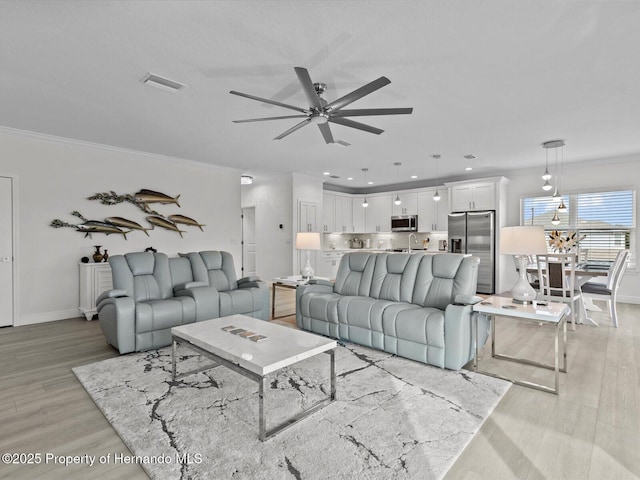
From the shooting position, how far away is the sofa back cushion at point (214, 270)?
4562 mm

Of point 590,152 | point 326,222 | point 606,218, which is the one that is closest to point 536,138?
point 590,152

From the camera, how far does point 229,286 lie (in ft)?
15.6

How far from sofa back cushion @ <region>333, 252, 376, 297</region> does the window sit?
15.2 feet

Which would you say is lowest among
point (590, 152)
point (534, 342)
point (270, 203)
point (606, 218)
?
point (534, 342)

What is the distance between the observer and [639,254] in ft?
19.9

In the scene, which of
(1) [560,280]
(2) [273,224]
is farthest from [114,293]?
(1) [560,280]

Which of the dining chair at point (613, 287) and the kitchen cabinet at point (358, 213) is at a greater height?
the kitchen cabinet at point (358, 213)

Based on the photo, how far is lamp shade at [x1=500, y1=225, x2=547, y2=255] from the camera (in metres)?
2.95

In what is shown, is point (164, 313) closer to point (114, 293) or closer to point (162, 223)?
point (114, 293)

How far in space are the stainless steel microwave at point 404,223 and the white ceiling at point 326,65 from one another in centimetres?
379

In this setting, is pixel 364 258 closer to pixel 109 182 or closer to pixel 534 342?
pixel 534 342

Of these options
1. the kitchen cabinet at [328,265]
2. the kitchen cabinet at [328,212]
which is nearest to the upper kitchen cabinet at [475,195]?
the kitchen cabinet at [328,212]

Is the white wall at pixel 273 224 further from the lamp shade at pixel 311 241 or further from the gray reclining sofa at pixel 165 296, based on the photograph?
the gray reclining sofa at pixel 165 296

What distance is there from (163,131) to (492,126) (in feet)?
14.2
